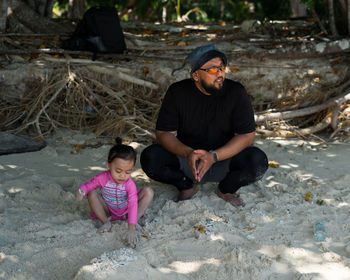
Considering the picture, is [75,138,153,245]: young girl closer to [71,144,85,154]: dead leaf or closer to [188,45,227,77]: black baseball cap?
[188,45,227,77]: black baseball cap

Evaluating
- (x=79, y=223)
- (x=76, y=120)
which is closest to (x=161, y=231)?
(x=79, y=223)

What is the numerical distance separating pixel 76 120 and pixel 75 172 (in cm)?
125

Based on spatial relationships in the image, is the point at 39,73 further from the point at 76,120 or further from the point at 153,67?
the point at 153,67

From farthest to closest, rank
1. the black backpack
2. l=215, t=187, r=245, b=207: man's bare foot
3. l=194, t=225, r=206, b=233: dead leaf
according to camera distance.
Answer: the black backpack
l=215, t=187, r=245, b=207: man's bare foot
l=194, t=225, r=206, b=233: dead leaf

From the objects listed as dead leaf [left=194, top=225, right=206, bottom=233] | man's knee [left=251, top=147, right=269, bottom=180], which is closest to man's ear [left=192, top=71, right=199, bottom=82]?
man's knee [left=251, top=147, right=269, bottom=180]

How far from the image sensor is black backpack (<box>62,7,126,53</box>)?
5.46 m

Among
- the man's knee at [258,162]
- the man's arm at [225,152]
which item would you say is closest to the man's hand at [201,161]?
the man's arm at [225,152]

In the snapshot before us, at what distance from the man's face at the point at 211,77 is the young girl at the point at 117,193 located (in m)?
0.78

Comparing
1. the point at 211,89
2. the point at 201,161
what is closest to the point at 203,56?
the point at 211,89

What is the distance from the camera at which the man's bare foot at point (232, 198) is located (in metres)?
3.52

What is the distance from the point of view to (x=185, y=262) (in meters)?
2.71

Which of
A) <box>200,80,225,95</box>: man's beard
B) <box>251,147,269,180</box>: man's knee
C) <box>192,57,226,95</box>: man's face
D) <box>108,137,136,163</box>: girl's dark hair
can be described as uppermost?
<box>192,57,226,95</box>: man's face

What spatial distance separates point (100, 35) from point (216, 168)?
2.68 metres

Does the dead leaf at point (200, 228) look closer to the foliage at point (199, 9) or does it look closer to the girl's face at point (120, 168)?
the girl's face at point (120, 168)
